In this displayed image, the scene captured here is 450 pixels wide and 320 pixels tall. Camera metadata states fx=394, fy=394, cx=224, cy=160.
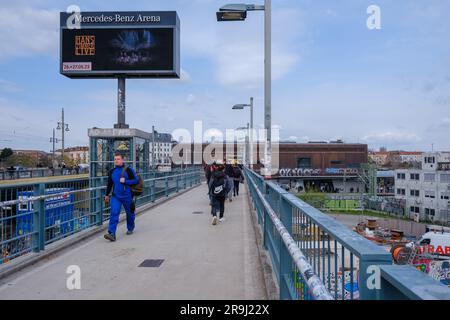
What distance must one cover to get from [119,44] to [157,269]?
23400 millimetres

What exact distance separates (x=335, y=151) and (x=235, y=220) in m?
75.7

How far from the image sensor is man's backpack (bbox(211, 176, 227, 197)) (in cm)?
1048

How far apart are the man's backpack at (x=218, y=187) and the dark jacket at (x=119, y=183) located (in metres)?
2.75

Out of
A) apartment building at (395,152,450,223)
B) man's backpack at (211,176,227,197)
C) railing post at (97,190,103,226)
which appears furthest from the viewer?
apartment building at (395,152,450,223)

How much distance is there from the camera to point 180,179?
21969 millimetres

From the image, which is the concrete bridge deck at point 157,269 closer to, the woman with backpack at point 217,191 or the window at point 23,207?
the woman with backpack at point 217,191

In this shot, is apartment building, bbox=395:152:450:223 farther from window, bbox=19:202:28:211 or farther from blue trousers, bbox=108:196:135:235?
window, bbox=19:202:28:211

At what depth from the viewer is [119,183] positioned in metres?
8.13

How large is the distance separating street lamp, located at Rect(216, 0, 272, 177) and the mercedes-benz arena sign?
1687cm

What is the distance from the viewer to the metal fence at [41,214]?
20.4 feet

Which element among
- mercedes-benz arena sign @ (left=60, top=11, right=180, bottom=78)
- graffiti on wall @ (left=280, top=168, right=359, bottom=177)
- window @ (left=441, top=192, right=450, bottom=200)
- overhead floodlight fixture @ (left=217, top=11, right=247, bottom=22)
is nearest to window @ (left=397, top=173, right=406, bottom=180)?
window @ (left=441, top=192, right=450, bottom=200)

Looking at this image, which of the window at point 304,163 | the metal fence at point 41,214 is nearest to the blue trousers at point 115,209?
the metal fence at point 41,214

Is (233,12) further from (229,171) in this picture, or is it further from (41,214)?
(229,171)
